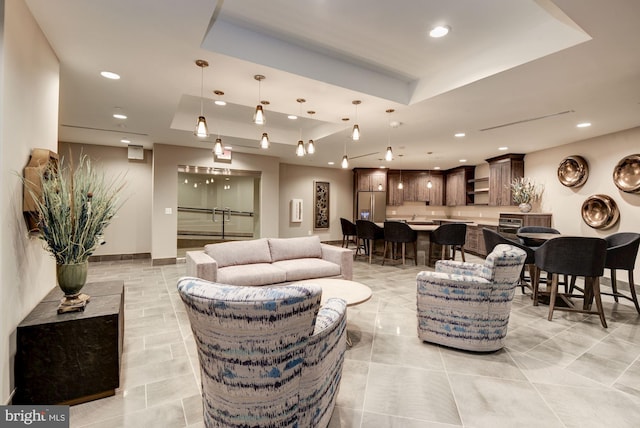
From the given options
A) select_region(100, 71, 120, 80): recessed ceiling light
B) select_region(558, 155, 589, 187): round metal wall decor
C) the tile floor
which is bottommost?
the tile floor

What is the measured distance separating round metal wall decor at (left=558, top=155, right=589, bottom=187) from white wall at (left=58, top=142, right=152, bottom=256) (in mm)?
8981

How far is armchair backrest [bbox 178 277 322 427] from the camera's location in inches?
47.8

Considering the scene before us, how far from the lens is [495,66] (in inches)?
113

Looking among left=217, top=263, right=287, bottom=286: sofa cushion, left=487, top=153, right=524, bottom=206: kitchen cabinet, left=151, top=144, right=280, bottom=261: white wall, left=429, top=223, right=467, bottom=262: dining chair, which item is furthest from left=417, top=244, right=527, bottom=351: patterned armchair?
left=151, top=144, right=280, bottom=261: white wall

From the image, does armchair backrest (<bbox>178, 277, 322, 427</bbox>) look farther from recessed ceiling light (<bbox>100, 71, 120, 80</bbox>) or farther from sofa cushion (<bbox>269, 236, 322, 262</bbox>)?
sofa cushion (<bbox>269, 236, 322, 262</bbox>)

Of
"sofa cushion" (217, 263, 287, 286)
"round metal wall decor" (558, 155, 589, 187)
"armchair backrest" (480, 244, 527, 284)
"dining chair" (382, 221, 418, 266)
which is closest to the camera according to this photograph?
"armchair backrest" (480, 244, 527, 284)

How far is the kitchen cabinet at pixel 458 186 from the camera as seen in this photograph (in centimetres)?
898

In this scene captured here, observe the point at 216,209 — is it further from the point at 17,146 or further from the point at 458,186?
the point at 458,186

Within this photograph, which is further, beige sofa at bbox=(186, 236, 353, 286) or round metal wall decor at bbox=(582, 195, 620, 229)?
round metal wall decor at bbox=(582, 195, 620, 229)

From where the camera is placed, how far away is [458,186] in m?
9.26

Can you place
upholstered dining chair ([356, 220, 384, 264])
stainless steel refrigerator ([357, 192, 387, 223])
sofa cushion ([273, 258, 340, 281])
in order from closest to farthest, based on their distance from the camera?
sofa cushion ([273, 258, 340, 281]), upholstered dining chair ([356, 220, 384, 264]), stainless steel refrigerator ([357, 192, 387, 223])

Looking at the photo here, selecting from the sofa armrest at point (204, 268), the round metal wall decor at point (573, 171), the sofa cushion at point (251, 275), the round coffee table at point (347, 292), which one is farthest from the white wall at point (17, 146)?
the round metal wall decor at point (573, 171)

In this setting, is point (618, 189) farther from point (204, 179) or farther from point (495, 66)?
point (204, 179)

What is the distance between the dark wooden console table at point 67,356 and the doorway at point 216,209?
17.9ft
